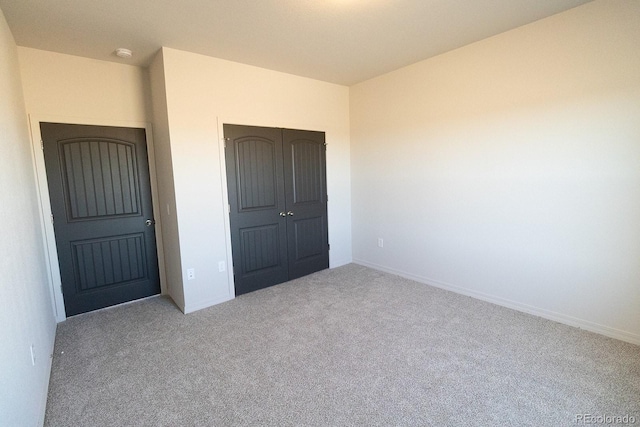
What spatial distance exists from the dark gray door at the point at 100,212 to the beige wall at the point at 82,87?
0.15 m

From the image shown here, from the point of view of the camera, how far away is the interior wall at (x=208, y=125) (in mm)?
3025

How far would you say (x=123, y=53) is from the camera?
2906 millimetres

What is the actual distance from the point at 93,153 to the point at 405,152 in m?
3.36

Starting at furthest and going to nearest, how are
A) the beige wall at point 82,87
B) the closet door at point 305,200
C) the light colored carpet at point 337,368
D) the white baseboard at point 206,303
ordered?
the closet door at point 305,200, the white baseboard at point 206,303, the beige wall at point 82,87, the light colored carpet at point 337,368

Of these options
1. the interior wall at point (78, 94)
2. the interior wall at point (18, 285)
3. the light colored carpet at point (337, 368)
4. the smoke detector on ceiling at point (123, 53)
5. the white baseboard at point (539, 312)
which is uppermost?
the smoke detector on ceiling at point (123, 53)

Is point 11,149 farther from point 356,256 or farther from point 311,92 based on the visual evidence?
point 356,256

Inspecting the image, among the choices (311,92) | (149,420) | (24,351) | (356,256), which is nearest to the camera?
(24,351)

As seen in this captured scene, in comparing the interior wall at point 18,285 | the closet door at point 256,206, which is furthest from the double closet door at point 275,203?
the interior wall at point 18,285

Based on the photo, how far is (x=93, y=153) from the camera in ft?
10.3

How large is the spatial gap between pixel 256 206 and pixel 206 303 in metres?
1.18

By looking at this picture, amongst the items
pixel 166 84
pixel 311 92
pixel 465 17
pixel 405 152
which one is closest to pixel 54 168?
pixel 166 84

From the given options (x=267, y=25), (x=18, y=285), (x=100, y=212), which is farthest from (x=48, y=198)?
(x=267, y=25)

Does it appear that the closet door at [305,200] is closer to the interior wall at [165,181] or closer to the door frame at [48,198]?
the interior wall at [165,181]

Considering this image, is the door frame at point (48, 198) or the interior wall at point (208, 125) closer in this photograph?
the door frame at point (48, 198)
